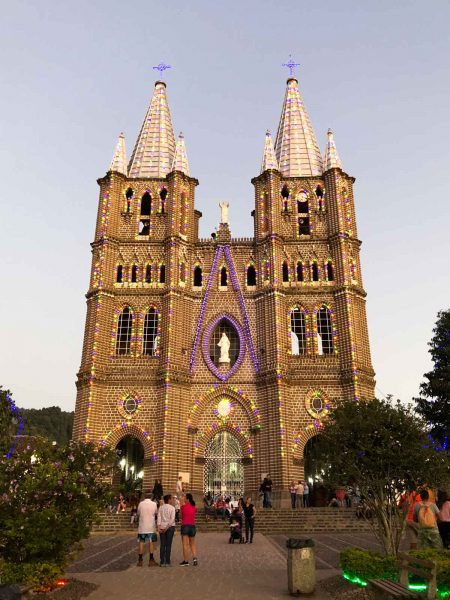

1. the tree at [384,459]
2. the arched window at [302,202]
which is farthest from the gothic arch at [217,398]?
the tree at [384,459]

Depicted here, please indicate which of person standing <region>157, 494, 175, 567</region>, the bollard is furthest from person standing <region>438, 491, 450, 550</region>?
the bollard

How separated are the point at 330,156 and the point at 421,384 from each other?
16.8 meters

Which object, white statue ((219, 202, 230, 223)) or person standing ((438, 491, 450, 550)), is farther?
white statue ((219, 202, 230, 223))

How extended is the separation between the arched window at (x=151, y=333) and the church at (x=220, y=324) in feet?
0.30

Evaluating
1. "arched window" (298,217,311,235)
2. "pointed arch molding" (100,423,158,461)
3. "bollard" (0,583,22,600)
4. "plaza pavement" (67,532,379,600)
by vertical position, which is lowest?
"plaza pavement" (67,532,379,600)

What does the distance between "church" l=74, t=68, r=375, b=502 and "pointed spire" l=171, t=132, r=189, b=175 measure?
0.10 meters

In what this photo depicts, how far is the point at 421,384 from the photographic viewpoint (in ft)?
113

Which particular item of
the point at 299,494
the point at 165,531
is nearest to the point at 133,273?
the point at 299,494

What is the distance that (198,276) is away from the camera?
36781 mm

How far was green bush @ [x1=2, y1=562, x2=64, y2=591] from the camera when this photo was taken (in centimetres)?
902

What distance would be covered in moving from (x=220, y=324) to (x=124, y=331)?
613cm

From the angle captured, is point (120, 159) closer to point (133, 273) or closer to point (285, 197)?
point (133, 273)

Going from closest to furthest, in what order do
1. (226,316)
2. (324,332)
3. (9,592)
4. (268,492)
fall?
1. (9,592)
2. (268,492)
3. (324,332)
4. (226,316)

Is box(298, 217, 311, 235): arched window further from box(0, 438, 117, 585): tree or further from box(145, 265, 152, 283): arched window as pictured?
box(0, 438, 117, 585): tree
